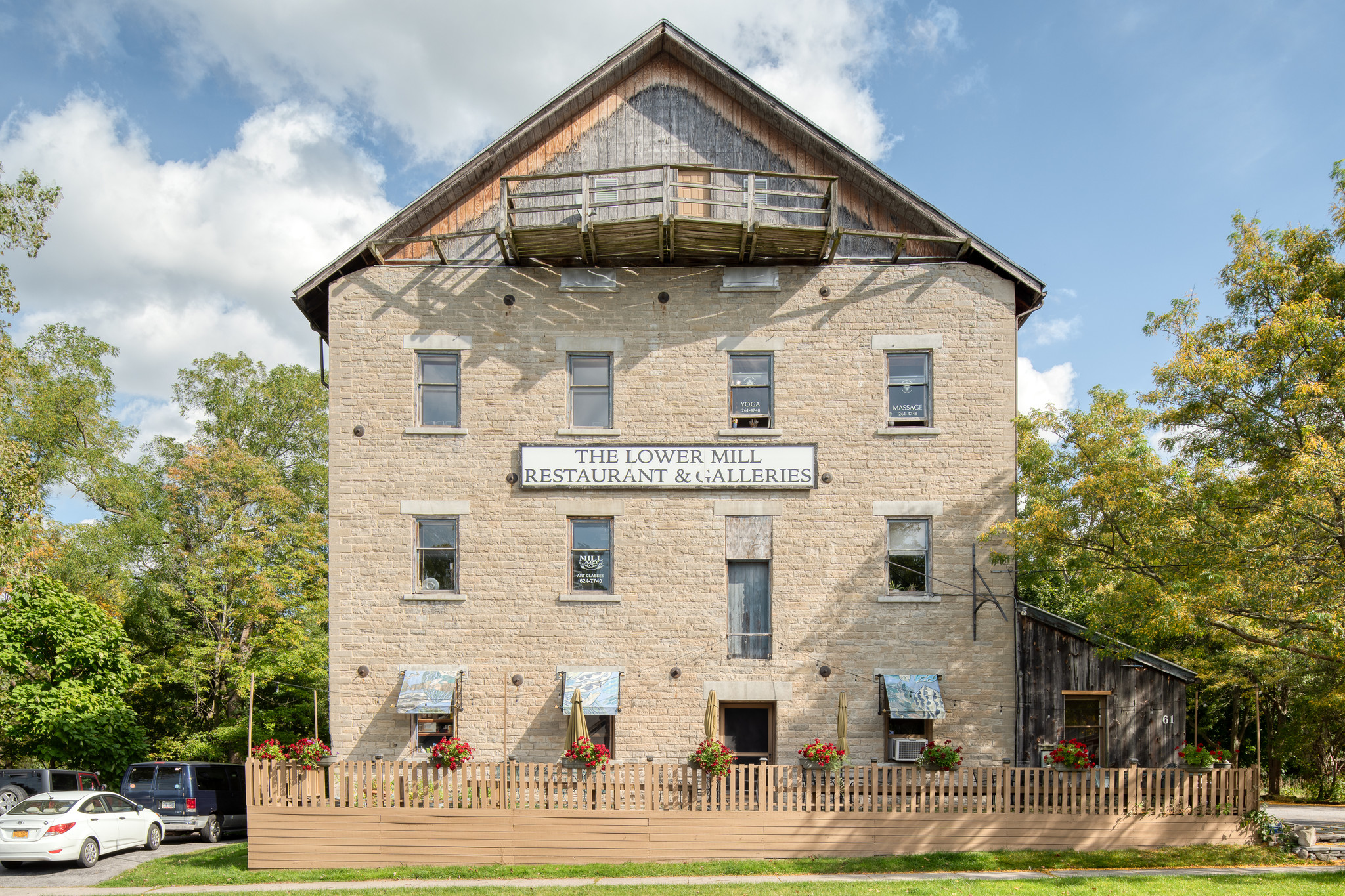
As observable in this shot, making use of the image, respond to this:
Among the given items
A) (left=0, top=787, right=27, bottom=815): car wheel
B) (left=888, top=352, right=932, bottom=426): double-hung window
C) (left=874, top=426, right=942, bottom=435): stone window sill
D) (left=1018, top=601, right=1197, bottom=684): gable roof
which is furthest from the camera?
(left=0, top=787, right=27, bottom=815): car wheel

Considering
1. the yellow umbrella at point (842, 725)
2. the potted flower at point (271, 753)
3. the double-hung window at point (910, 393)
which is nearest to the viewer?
the potted flower at point (271, 753)

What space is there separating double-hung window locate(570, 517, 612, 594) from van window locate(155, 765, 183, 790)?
1028 centimetres

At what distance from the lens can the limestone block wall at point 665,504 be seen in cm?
1647

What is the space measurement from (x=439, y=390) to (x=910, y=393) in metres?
9.45

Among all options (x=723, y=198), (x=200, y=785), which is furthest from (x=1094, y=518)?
(x=200, y=785)

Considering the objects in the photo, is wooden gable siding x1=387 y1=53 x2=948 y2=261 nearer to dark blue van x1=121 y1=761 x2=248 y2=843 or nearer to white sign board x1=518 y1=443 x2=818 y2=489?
white sign board x1=518 y1=443 x2=818 y2=489

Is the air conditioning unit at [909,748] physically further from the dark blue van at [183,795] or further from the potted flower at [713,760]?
the dark blue van at [183,795]

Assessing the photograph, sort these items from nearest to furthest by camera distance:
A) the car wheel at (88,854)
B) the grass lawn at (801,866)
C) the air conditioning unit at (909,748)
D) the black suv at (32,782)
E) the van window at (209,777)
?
the grass lawn at (801,866), the car wheel at (88,854), the air conditioning unit at (909,748), the van window at (209,777), the black suv at (32,782)

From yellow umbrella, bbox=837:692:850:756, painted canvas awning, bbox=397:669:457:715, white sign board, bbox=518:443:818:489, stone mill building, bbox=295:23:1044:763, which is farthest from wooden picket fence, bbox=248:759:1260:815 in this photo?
white sign board, bbox=518:443:818:489

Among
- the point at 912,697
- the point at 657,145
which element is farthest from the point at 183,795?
the point at 657,145

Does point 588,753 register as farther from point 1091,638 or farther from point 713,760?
point 1091,638

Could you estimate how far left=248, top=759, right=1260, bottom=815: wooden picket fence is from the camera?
47.1ft

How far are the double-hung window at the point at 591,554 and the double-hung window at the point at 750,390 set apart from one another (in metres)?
3.38

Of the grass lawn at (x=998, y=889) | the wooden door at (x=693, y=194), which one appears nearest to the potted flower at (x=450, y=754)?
the grass lawn at (x=998, y=889)
